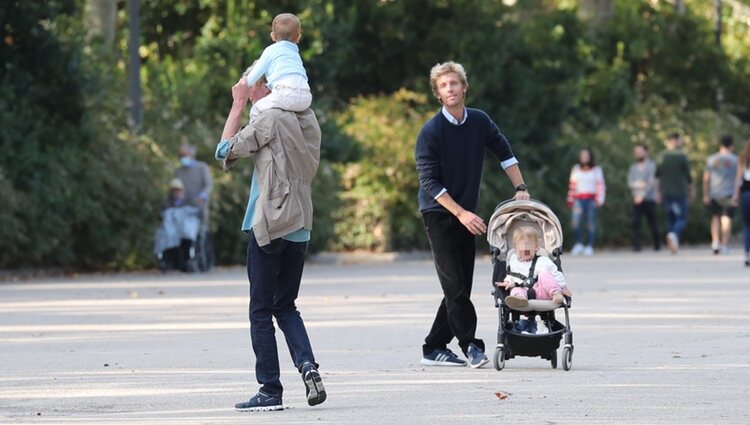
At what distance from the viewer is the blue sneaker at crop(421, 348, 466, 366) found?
1136cm

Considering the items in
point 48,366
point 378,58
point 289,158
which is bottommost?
point 48,366

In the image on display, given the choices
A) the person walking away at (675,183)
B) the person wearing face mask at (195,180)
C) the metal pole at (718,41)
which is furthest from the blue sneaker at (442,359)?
the metal pole at (718,41)

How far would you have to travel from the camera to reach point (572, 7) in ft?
118

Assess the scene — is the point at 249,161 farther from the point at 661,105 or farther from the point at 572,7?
the point at 661,105

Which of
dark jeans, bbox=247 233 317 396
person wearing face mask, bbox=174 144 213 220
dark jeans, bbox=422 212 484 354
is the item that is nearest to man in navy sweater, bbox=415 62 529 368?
dark jeans, bbox=422 212 484 354

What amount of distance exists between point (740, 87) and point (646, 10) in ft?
12.6

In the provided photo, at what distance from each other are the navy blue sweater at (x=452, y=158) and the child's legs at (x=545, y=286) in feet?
1.99

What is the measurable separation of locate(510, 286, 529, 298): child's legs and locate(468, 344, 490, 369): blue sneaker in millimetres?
414

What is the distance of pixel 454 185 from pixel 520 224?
0.63 meters

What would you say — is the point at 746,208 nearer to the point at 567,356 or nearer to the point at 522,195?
the point at 522,195

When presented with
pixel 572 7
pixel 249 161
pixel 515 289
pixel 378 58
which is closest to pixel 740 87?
pixel 572 7

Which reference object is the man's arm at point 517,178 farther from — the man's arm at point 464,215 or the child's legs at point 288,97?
the child's legs at point 288,97

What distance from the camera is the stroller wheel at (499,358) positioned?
432 inches

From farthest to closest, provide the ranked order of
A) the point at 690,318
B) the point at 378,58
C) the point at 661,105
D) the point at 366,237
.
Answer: the point at 661,105 < the point at 378,58 < the point at 366,237 < the point at 690,318
